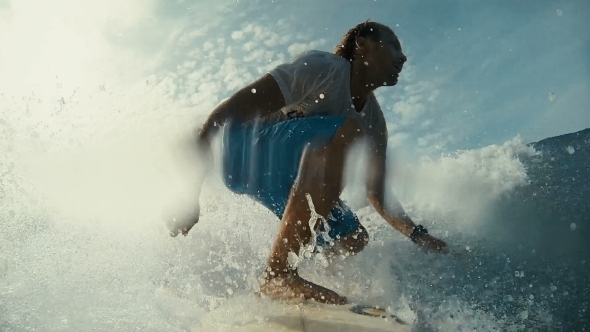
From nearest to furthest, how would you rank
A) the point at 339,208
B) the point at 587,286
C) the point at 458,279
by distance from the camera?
the point at 339,208 < the point at 458,279 < the point at 587,286

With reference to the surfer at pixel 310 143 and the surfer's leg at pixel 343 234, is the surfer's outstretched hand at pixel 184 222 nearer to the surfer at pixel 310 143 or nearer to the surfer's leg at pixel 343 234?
the surfer at pixel 310 143

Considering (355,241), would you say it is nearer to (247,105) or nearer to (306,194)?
(306,194)

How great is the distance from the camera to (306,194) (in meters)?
0.94

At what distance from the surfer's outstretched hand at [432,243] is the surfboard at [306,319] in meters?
0.36

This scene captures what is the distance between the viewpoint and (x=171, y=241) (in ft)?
4.28

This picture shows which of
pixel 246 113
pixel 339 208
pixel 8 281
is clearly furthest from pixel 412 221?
pixel 8 281

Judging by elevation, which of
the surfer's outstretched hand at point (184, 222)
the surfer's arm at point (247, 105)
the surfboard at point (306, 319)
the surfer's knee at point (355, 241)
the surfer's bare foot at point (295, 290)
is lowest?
the surfboard at point (306, 319)

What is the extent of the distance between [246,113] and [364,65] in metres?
0.41

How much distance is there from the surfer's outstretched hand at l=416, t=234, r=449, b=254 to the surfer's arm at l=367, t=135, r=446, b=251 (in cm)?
2

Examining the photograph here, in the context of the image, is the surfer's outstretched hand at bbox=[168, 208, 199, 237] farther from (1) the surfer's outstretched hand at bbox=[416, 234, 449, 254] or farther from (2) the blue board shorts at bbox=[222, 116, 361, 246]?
(1) the surfer's outstretched hand at bbox=[416, 234, 449, 254]

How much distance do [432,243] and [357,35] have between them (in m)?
0.59

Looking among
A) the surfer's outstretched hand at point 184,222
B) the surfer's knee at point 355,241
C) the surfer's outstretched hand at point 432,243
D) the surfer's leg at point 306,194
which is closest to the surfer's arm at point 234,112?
the surfer's outstretched hand at point 184,222

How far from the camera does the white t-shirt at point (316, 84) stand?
103 cm

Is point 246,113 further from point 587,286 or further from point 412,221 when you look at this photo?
point 587,286
